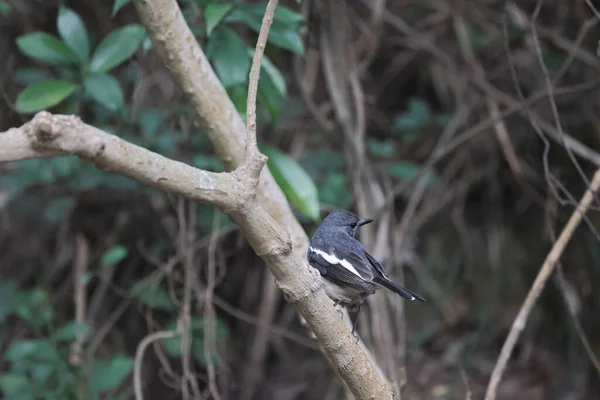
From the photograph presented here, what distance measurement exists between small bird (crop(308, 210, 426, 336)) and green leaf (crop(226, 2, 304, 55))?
2.60 ft

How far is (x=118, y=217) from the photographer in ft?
15.4

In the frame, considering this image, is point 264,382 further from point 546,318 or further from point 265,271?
point 546,318

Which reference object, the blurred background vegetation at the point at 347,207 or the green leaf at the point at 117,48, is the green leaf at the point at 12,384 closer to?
the blurred background vegetation at the point at 347,207

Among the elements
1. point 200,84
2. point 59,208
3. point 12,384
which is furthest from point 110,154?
point 59,208

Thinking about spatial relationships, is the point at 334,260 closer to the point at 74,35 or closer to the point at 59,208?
the point at 74,35

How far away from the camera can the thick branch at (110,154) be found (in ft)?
4.92

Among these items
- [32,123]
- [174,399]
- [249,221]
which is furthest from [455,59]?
[32,123]

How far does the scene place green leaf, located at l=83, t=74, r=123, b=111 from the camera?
305 cm

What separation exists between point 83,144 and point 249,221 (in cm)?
45

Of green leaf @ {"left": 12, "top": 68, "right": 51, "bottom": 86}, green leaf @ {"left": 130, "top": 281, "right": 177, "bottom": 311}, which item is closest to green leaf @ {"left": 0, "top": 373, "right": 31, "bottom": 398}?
green leaf @ {"left": 130, "top": 281, "right": 177, "bottom": 311}

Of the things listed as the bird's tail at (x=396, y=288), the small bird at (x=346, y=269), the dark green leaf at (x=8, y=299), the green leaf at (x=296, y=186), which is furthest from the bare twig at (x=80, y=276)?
the bird's tail at (x=396, y=288)

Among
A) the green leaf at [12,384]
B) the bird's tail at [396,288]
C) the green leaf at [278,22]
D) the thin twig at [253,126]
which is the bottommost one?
the green leaf at [12,384]

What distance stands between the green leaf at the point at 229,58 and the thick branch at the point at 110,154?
118 cm

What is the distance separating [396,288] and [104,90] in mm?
1523
